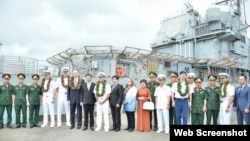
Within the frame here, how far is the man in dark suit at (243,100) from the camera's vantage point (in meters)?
6.54

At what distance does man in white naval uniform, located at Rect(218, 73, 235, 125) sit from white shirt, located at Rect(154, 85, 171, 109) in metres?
1.34

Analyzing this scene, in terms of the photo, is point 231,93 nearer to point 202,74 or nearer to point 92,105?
point 92,105

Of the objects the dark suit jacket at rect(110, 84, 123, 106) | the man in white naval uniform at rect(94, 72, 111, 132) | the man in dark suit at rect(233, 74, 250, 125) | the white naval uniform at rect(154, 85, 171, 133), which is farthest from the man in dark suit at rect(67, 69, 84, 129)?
the man in dark suit at rect(233, 74, 250, 125)

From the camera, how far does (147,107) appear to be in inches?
289

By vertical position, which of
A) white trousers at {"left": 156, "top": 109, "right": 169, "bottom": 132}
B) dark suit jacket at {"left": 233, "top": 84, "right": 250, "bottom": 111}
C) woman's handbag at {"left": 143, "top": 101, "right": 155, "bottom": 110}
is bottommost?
white trousers at {"left": 156, "top": 109, "right": 169, "bottom": 132}

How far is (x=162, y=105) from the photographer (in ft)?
24.0

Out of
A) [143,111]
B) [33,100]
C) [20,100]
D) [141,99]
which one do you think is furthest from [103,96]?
[20,100]

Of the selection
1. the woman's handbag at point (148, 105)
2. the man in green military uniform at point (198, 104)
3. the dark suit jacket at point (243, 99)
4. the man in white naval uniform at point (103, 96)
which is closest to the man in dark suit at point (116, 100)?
the man in white naval uniform at point (103, 96)

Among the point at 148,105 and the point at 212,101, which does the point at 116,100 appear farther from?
the point at 212,101

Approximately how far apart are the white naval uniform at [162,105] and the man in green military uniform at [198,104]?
677 millimetres

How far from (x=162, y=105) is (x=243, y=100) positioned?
6.60ft

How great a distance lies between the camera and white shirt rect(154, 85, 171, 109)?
287 inches

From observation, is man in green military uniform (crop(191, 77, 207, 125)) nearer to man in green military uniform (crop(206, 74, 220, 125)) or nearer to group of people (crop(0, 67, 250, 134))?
group of people (crop(0, 67, 250, 134))

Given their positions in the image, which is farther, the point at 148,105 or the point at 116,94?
the point at 116,94
